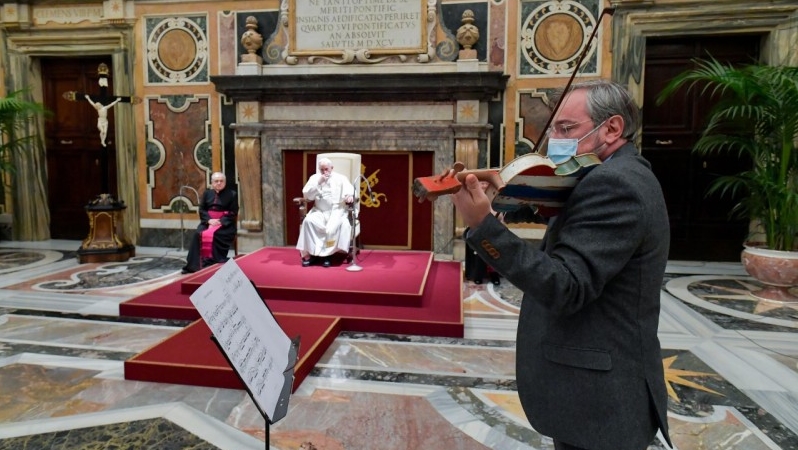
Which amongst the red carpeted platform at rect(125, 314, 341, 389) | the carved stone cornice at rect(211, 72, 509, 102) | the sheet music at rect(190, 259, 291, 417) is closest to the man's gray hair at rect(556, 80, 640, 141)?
the sheet music at rect(190, 259, 291, 417)

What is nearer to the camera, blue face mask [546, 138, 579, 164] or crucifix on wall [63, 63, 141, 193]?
blue face mask [546, 138, 579, 164]

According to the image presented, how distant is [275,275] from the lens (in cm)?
542

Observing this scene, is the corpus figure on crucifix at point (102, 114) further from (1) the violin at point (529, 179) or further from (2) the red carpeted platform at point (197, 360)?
(1) the violin at point (529, 179)

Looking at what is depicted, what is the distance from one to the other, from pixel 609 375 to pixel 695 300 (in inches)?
182

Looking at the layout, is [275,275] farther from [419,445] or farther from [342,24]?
[342,24]

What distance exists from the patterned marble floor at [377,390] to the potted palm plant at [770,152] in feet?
1.57

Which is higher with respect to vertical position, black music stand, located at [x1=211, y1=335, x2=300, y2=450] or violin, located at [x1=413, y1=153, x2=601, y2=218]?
violin, located at [x1=413, y1=153, x2=601, y2=218]

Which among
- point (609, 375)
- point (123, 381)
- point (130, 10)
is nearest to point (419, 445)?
point (609, 375)

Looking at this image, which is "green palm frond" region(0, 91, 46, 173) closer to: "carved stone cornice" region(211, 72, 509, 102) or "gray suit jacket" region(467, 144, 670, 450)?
"carved stone cornice" region(211, 72, 509, 102)

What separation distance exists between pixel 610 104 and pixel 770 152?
5.21m

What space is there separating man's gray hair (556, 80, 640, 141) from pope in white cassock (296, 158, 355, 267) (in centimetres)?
476

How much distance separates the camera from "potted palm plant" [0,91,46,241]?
7.02 meters

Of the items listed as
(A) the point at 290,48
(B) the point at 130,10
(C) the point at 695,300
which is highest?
(B) the point at 130,10

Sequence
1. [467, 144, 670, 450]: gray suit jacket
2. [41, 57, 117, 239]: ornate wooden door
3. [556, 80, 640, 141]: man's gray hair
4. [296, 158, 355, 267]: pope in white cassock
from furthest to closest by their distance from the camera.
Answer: [41, 57, 117, 239]: ornate wooden door, [296, 158, 355, 267]: pope in white cassock, [556, 80, 640, 141]: man's gray hair, [467, 144, 670, 450]: gray suit jacket
